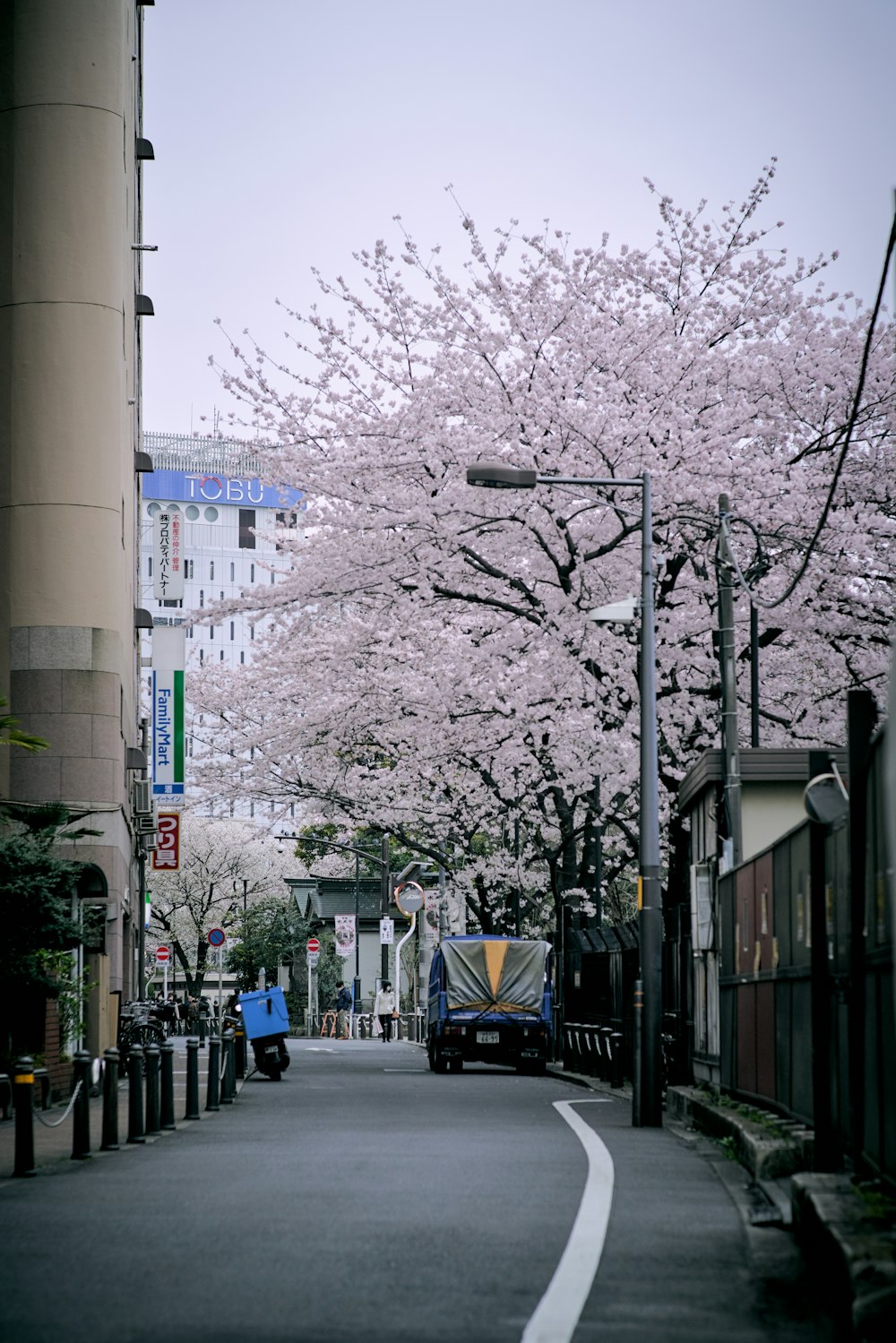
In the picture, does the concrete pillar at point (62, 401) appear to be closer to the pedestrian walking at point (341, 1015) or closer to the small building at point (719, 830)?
the small building at point (719, 830)

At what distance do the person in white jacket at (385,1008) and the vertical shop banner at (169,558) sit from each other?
69.8ft

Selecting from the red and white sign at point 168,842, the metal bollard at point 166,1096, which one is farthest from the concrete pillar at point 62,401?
the red and white sign at point 168,842

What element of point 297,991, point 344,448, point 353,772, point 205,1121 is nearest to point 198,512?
point 297,991

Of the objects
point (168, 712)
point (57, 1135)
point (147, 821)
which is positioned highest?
point (168, 712)

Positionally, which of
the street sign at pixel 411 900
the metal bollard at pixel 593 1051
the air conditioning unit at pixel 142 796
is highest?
the air conditioning unit at pixel 142 796

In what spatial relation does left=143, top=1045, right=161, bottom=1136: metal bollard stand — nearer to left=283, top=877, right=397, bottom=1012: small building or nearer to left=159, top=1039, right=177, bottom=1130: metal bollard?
left=159, top=1039, right=177, bottom=1130: metal bollard

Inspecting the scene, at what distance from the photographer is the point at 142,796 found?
36.7 m

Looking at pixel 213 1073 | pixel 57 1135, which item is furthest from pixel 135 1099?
pixel 213 1073

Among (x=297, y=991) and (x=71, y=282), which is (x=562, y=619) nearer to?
(x=71, y=282)

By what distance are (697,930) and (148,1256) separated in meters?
12.4

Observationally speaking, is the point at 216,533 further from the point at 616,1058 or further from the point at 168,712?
the point at 616,1058

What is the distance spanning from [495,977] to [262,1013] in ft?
17.8

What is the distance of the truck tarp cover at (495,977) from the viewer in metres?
33.4

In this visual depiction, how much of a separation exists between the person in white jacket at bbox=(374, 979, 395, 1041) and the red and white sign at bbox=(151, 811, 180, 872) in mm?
16947
